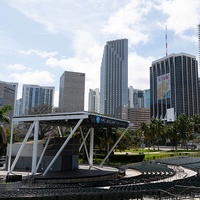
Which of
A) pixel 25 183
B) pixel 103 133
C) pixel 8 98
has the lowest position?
pixel 25 183

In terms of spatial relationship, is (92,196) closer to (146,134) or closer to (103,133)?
(103,133)

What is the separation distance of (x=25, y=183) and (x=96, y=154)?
37525 millimetres

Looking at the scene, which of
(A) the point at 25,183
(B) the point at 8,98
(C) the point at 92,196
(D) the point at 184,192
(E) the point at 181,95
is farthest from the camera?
(E) the point at 181,95

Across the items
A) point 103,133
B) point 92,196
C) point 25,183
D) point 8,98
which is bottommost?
point 25,183

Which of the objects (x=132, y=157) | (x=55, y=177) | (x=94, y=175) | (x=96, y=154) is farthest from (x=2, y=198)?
(x=96, y=154)

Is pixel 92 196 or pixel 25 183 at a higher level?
pixel 92 196

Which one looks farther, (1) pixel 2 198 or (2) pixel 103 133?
(2) pixel 103 133

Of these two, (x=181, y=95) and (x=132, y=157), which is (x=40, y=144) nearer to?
(x=132, y=157)

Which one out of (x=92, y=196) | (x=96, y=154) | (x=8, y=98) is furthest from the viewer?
(x=8, y=98)

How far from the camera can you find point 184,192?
60.4 ft

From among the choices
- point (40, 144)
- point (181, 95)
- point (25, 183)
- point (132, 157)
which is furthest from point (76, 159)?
point (181, 95)

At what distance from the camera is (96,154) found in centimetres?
6247

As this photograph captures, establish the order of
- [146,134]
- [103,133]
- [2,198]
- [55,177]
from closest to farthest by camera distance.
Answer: [2,198]
[55,177]
[103,133]
[146,134]

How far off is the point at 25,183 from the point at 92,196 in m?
13.9
